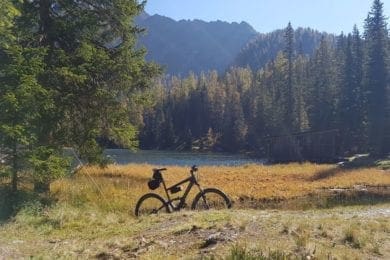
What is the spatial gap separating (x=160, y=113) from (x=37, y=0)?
124463mm

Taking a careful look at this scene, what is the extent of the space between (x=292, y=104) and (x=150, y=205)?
79167 mm

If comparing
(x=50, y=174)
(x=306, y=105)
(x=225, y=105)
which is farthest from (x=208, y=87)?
(x=50, y=174)

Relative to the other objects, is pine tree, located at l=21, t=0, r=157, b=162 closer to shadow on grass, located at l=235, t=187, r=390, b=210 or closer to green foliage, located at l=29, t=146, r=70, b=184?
green foliage, located at l=29, t=146, r=70, b=184

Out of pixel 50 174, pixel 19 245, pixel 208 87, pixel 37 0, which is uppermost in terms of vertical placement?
pixel 208 87

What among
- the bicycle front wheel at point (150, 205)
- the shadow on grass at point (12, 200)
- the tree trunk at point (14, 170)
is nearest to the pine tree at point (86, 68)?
the tree trunk at point (14, 170)

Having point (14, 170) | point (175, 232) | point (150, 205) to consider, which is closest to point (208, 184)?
point (150, 205)

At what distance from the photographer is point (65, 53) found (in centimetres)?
1673

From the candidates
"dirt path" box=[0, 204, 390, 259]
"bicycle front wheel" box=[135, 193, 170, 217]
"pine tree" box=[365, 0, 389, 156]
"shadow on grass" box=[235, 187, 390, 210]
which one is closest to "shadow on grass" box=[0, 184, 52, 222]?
"dirt path" box=[0, 204, 390, 259]

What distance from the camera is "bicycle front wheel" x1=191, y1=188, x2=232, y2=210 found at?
524 inches

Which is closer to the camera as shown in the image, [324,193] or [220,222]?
[220,222]

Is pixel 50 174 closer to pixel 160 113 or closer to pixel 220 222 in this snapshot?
pixel 220 222

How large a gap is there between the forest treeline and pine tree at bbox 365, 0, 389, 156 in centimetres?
12

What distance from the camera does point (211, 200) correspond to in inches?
543

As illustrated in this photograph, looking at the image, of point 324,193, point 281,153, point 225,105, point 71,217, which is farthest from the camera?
point 225,105
